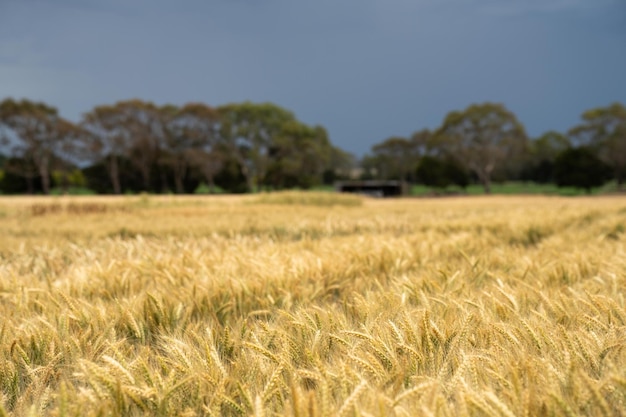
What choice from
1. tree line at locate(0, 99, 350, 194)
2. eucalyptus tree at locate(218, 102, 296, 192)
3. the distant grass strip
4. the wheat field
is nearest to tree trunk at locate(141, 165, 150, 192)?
tree line at locate(0, 99, 350, 194)

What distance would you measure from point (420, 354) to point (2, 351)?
140 cm

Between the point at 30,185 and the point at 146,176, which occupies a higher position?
the point at 146,176

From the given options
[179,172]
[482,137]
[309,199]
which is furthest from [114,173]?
[482,137]

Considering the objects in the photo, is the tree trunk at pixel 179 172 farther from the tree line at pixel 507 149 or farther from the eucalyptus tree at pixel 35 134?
the tree line at pixel 507 149

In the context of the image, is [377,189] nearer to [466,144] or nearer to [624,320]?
[466,144]

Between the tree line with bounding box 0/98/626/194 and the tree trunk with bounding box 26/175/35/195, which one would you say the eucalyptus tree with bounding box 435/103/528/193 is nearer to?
the tree line with bounding box 0/98/626/194

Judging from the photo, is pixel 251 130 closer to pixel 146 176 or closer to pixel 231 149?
pixel 231 149

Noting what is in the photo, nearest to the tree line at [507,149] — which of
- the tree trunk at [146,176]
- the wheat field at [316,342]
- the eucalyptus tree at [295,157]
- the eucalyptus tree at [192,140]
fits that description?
the eucalyptus tree at [295,157]

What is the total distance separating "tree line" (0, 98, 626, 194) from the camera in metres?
35.1

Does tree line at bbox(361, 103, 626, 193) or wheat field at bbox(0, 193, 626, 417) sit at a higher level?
tree line at bbox(361, 103, 626, 193)

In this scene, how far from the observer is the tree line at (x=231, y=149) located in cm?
3506

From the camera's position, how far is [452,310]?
61.7 inches

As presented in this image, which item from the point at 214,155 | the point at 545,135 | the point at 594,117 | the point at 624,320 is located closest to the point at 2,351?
the point at 624,320

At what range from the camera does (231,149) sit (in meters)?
39.8
